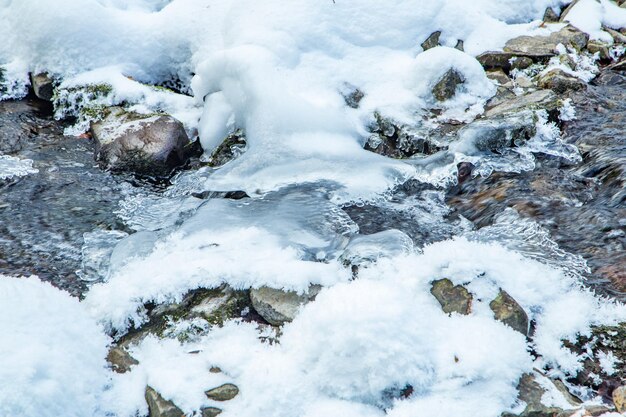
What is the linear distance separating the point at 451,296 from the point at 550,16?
5.96m

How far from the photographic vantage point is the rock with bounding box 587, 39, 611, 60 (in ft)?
21.1

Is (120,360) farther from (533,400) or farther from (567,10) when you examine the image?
(567,10)

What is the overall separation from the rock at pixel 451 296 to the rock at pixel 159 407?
1394 mm

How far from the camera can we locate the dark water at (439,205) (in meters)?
3.57

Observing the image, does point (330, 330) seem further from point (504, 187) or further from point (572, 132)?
point (572, 132)

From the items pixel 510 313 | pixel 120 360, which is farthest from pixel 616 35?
pixel 120 360

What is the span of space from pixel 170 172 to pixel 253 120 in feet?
3.06

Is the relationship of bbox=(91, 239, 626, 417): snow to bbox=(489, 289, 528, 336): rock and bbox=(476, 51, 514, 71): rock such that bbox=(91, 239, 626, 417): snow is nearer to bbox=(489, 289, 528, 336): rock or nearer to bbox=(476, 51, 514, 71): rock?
bbox=(489, 289, 528, 336): rock

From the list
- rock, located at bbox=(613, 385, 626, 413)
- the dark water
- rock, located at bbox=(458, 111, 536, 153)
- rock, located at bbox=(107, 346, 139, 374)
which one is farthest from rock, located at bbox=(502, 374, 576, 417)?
rock, located at bbox=(458, 111, 536, 153)

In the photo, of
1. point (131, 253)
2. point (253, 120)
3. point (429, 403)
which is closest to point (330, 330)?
point (429, 403)

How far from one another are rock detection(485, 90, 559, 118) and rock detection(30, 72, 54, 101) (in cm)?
487

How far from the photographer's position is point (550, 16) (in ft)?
23.9

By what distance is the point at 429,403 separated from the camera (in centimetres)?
230

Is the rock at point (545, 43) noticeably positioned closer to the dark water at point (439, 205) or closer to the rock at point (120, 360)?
the dark water at point (439, 205)
